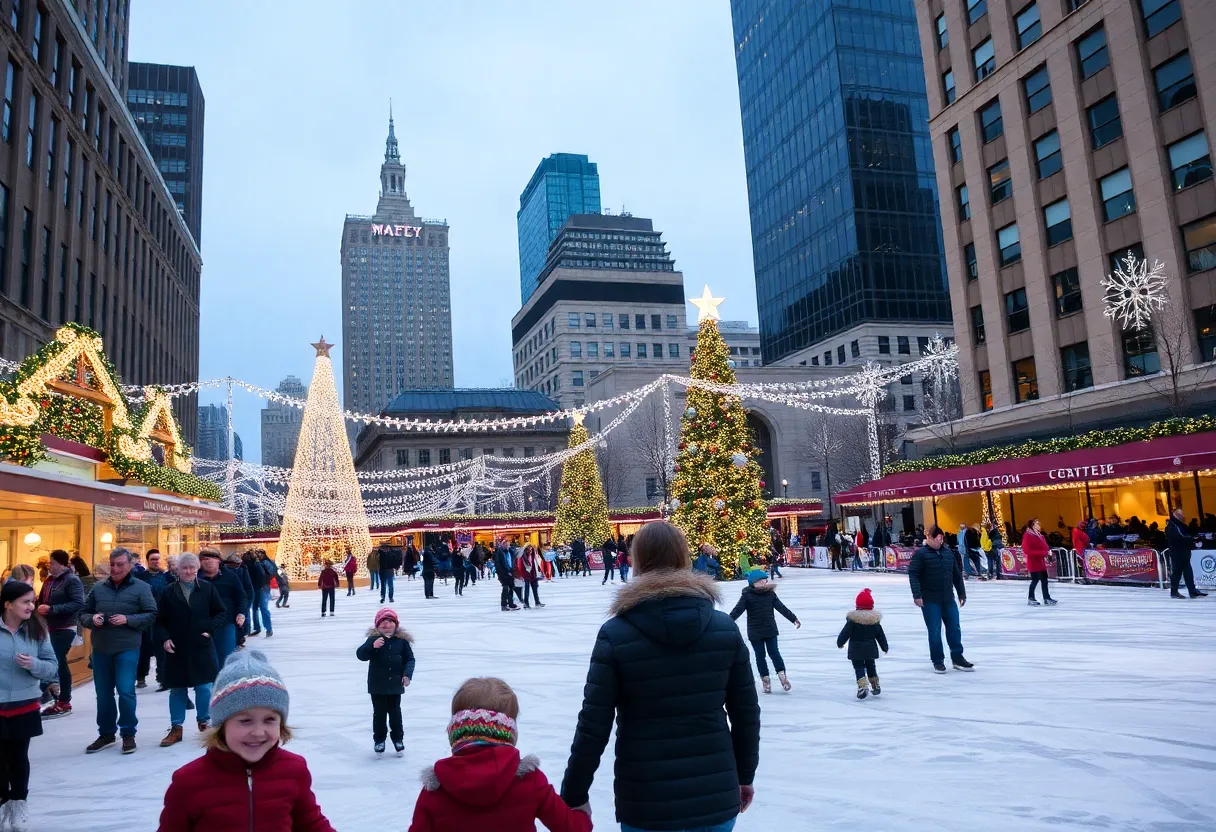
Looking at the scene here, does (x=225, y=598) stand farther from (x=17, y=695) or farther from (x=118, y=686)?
(x=17, y=695)

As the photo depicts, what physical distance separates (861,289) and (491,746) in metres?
77.1

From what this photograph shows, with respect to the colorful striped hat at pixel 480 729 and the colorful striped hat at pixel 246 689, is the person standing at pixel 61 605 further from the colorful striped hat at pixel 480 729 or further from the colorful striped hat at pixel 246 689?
the colorful striped hat at pixel 480 729

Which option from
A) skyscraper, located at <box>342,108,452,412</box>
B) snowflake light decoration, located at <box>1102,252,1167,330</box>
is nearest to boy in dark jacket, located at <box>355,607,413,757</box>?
snowflake light decoration, located at <box>1102,252,1167,330</box>

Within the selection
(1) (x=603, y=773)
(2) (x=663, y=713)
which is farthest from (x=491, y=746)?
(1) (x=603, y=773)

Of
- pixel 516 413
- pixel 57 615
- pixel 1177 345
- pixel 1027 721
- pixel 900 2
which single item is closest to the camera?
pixel 1027 721

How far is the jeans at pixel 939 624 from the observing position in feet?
32.5

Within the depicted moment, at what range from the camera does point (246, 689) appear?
2.79 meters

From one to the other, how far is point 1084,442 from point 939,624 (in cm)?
1749

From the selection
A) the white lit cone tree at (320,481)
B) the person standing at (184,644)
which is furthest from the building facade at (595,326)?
the person standing at (184,644)

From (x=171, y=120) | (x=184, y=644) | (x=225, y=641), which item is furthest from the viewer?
(x=171, y=120)

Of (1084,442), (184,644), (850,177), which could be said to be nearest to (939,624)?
(184,644)

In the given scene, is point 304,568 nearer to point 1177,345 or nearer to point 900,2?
point 1177,345

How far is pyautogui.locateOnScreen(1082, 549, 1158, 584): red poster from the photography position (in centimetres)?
1939

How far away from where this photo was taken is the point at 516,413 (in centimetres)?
8831
